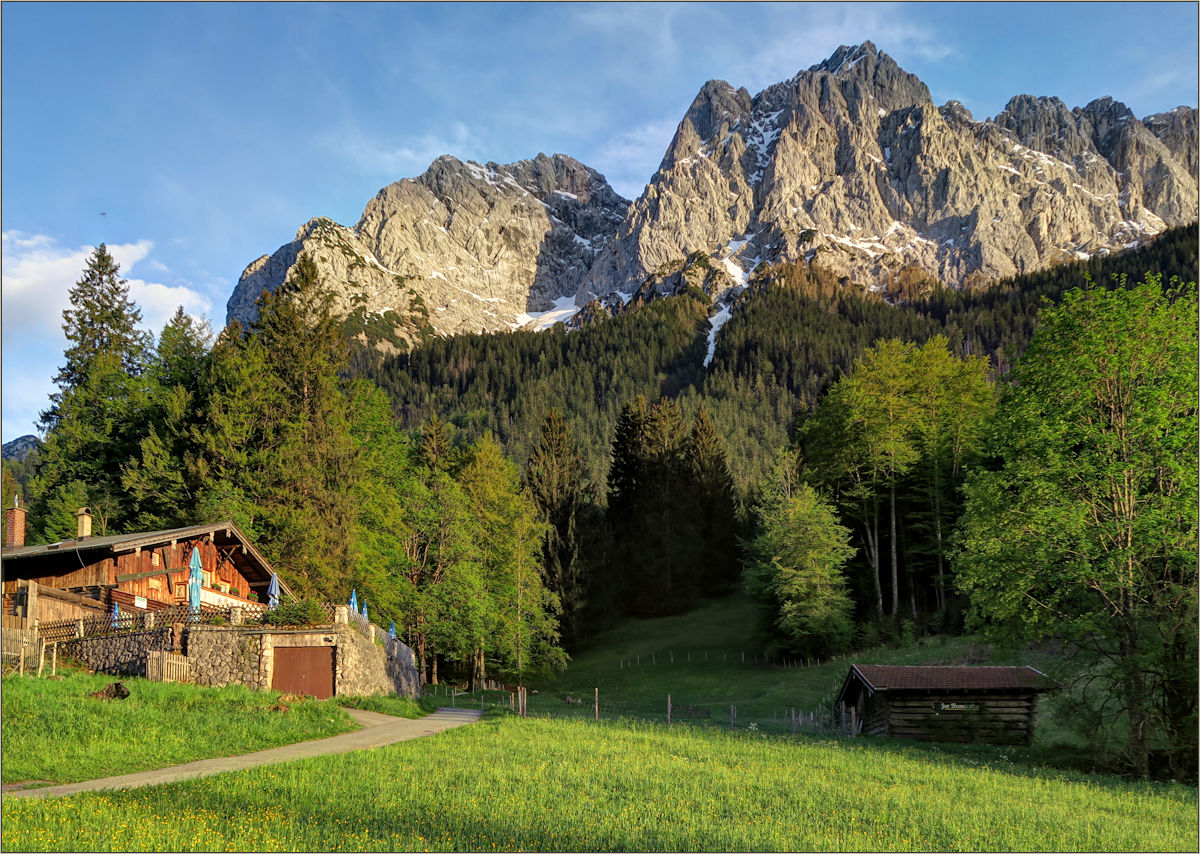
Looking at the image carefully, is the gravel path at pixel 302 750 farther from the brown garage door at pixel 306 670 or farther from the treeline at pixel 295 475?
the treeline at pixel 295 475

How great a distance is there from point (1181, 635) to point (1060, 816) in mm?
9662

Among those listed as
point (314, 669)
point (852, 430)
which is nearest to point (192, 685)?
point (314, 669)

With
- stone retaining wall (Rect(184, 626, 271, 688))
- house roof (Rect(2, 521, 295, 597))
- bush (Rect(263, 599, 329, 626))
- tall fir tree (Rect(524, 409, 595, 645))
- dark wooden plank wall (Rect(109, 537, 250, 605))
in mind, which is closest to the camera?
stone retaining wall (Rect(184, 626, 271, 688))

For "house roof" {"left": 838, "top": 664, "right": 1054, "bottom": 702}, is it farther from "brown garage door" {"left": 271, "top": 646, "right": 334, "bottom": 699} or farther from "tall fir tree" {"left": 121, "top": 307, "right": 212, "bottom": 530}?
"tall fir tree" {"left": 121, "top": 307, "right": 212, "bottom": 530}

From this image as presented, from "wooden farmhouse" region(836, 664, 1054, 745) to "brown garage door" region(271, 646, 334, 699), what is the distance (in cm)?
2036

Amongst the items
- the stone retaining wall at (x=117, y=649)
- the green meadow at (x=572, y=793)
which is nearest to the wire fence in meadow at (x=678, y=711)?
the green meadow at (x=572, y=793)

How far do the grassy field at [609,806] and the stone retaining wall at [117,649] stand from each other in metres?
A: 11.0

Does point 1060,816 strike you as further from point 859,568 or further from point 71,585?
point 859,568

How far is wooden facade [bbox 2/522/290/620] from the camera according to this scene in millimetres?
30312

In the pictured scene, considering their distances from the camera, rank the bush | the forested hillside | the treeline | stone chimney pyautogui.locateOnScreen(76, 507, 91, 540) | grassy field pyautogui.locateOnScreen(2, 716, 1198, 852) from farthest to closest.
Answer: the forested hillside
the treeline
stone chimney pyautogui.locateOnScreen(76, 507, 91, 540)
the bush
grassy field pyautogui.locateOnScreen(2, 716, 1198, 852)

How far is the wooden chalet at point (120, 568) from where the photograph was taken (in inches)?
1180

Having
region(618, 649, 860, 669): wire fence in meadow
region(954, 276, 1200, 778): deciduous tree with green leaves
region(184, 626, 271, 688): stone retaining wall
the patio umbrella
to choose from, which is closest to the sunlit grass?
region(184, 626, 271, 688): stone retaining wall

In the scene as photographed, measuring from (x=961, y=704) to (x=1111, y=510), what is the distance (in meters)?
10.5

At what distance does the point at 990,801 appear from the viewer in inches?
702
